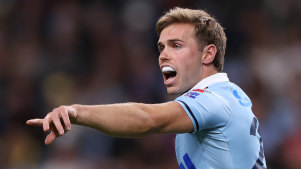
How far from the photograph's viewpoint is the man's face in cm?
441

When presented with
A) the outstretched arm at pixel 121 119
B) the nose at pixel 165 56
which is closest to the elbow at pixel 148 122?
the outstretched arm at pixel 121 119

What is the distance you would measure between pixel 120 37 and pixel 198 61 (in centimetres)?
686

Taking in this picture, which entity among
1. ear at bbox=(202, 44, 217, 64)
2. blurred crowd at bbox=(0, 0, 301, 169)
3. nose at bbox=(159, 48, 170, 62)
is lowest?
blurred crowd at bbox=(0, 0, 301, 169)

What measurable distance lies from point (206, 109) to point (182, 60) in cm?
81

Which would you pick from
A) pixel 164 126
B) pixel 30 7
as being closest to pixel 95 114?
pixel 164 126

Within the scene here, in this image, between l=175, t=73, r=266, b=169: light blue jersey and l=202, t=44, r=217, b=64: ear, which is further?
l=202, t=44, r=217, b=64: ear

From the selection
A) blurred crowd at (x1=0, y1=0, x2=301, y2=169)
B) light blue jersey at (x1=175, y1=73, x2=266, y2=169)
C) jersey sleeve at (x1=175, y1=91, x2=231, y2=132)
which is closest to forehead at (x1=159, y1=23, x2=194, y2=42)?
light blue jersey at (x1=175, y1=73, x2=266, y2=169)

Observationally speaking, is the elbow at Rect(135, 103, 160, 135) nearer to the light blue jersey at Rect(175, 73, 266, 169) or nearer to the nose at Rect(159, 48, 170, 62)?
the light blue jersey at Rect(175, 73, 266, 169)

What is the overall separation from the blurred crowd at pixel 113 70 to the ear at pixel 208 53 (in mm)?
4475

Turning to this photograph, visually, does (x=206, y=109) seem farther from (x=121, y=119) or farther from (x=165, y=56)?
(x=165, y=56)

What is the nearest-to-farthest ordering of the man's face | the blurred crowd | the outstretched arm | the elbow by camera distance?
the outstretched arm < the elbow < the man's face < the blurred crowd

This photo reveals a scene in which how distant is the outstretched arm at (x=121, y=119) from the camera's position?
3158 mm

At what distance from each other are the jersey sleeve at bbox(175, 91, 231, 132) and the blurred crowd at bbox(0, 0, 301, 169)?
197 inches

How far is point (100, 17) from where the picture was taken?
11562 mm
